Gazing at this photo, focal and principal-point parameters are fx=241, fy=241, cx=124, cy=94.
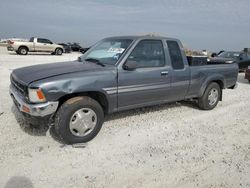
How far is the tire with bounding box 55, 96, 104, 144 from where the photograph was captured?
386 centimetres

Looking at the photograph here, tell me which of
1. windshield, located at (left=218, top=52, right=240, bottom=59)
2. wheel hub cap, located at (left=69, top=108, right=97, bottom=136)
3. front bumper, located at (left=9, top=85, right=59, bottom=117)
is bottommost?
wheel hub cap, located at (left=69, top=108, right=97, bottom=136)

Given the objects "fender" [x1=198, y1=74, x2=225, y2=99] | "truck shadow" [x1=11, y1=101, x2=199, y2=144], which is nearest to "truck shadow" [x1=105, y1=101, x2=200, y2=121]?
"truck shadow" [x1=11, y1=101, x2=199, y2=144]

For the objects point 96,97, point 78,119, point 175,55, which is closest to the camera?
point 78,119

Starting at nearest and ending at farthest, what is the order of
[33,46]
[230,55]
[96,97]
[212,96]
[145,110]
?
[96,97] < [145,110] < [212,96] < [230,55] < [33,46]

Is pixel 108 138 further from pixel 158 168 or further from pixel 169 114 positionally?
pixel 169 114

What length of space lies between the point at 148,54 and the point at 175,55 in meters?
0.79

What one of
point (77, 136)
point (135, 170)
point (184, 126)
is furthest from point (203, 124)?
point (77, 136)

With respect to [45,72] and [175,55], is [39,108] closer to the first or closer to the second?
[45,72]

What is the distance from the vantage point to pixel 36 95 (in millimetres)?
3609

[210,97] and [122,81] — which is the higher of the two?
[122,81]

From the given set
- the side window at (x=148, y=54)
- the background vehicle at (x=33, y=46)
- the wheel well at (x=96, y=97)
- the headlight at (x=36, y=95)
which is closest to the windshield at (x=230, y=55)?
the side window at (x=148, y=54)

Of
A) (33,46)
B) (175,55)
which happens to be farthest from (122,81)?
(33,46)

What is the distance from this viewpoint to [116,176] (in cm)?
323

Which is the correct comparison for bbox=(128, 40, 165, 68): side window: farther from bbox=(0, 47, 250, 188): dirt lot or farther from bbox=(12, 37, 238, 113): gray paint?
bbox=(0, 47, 250, 188): dirt lot
